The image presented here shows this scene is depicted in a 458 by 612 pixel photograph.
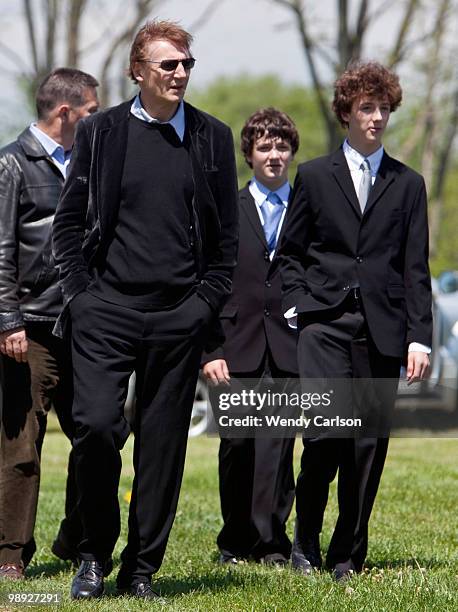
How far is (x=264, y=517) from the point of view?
7.39m

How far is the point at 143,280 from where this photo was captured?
5.61 meters

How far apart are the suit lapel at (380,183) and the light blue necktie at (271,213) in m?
1.29

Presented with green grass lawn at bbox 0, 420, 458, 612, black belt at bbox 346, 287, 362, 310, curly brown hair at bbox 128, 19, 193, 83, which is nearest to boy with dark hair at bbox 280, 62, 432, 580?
black belt at bbox 346, 287, 362, 310

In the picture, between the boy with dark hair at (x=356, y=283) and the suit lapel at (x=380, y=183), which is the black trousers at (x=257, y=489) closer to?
the boy with dark hair at (x=356, y=283)

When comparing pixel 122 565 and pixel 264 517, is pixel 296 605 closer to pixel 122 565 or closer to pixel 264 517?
pixel 122 565

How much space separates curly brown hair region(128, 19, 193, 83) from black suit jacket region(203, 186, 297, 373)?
193 centimetres

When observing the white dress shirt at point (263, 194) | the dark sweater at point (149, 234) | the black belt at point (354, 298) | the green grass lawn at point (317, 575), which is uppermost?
the white dress shirt at point (263, 194)

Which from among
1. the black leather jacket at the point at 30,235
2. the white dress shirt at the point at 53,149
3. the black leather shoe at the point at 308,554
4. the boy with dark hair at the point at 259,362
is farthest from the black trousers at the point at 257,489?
the white dress shirt at the point at 53,149

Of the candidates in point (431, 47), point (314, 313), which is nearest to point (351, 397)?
point (314, 313)

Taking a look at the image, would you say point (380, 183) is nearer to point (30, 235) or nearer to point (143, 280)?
point (143, 280)

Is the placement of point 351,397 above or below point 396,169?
below

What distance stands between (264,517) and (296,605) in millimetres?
1832

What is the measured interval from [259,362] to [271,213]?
3.07 ft

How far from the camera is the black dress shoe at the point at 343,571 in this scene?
6.28 m
